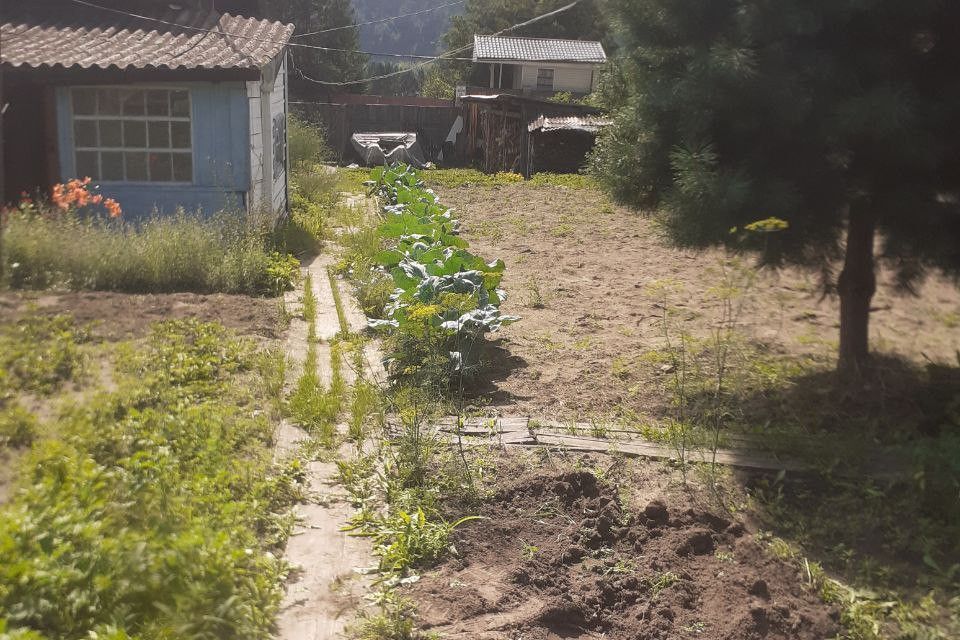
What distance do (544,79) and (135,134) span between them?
30.8 meters

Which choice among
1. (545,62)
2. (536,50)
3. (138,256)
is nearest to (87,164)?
(138,256)

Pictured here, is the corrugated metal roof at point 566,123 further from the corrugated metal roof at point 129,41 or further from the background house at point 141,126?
the background house at point 141,126

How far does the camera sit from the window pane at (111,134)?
443 inches

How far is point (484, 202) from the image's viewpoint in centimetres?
1755

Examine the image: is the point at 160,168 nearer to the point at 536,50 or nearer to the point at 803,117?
the point at 803,117

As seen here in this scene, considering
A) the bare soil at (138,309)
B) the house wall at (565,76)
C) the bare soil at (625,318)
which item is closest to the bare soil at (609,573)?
the bare soil at (625,318)

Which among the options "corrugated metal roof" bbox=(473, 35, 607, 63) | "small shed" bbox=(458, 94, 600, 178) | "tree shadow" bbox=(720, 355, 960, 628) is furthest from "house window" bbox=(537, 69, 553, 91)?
"tree shadow" bbox=(720, 355, 960, 628)

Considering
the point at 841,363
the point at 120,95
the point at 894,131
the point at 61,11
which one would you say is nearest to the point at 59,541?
the point at 894,131

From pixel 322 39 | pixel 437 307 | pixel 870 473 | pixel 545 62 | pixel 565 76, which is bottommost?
pixel 870 473

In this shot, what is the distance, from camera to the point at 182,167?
11367 mm

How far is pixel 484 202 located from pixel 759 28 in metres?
12.6

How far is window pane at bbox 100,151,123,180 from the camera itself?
11.3m

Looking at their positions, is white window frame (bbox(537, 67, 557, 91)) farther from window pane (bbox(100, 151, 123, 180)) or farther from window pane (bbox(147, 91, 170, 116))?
window pane (bbox(100, 151, 123, 180))

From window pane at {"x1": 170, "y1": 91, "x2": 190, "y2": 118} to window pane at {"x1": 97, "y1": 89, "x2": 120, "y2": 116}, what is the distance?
0.65 meters
